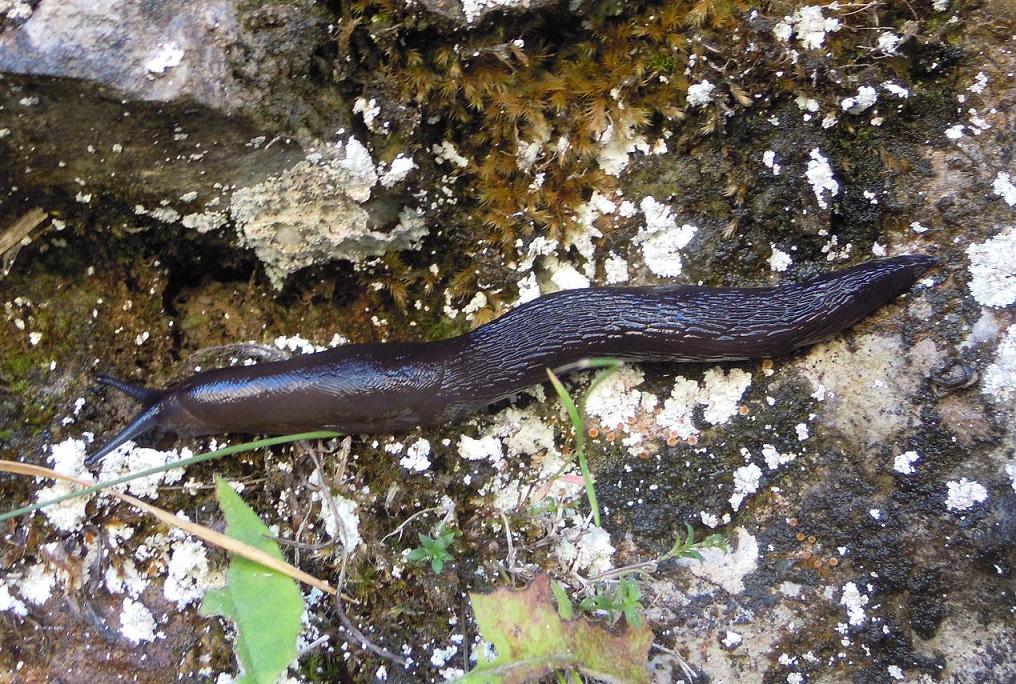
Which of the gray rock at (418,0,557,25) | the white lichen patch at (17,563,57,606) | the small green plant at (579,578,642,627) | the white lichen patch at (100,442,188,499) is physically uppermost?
the gray rock at (418,0,557,25)

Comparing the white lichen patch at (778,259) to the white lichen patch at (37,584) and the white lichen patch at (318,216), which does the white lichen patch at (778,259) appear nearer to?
the white lichen patch at (318,216)

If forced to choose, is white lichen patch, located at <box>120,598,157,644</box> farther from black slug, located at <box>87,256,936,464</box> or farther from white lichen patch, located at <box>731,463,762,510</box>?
white lichen patch, located at <box>731,463,762,510</box>

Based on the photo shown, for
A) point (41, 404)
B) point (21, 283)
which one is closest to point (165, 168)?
point (21, 283)

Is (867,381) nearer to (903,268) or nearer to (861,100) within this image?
(903,268)

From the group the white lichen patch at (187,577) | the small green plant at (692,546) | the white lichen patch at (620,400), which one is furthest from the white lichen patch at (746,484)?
the white lichen patch at (187,577)

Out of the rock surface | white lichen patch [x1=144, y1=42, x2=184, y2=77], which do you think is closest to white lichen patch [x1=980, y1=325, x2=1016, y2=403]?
the rock surface

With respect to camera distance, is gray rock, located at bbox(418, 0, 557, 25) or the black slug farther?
the black slug

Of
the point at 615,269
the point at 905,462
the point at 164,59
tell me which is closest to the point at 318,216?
the point at 164,59
